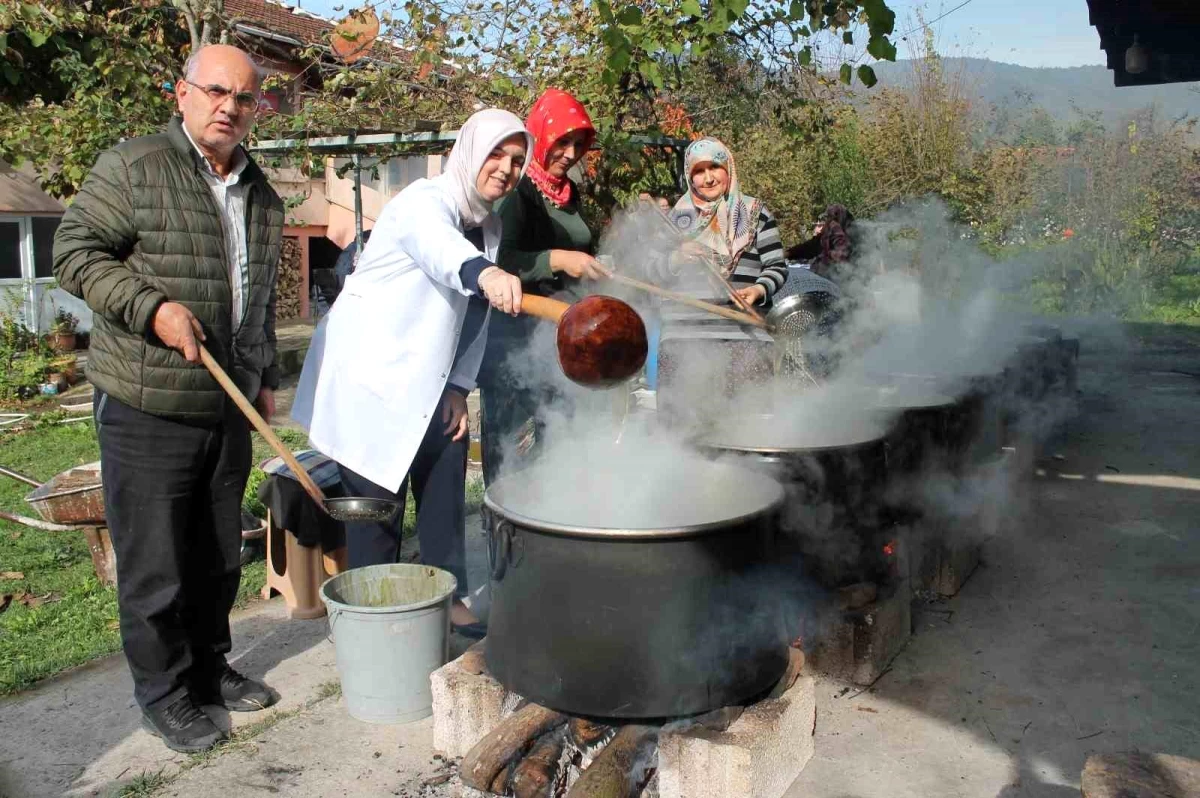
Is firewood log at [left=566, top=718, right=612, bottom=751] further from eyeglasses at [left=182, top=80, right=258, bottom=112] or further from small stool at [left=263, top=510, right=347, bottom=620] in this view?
eyeglasses at [left=182, top=80, right=258, bottom=112]

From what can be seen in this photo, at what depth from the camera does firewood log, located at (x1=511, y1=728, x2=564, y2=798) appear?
255 centimetres

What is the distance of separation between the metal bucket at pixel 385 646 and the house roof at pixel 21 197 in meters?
11.8

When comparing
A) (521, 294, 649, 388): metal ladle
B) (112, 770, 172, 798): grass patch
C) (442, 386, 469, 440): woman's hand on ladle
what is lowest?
(112, 770, 172, 798): grass patch

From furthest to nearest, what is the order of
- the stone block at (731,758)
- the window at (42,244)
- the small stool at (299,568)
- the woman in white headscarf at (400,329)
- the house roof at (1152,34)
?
the window at (42,244) → the house roof at (1152,34) → the small stool at (299,568) → the woman in white headscarf at (400,329) → the stone block at (731,758)

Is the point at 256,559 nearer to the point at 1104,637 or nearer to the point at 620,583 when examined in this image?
the point at 620,583

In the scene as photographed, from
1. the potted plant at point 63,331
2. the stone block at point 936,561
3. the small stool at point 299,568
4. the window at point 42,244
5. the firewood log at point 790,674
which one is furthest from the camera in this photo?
the window at point 42,244

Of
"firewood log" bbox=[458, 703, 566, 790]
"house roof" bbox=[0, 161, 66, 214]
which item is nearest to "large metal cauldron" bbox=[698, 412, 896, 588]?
"firewood log" bbox=[458, 703, 566, 790]

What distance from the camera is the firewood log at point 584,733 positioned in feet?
8.92

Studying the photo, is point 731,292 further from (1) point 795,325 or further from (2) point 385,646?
(2) point 385,646

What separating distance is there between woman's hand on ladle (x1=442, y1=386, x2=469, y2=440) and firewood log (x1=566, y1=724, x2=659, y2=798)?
1.25m

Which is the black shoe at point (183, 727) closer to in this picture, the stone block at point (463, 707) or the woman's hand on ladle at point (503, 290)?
the stone block at point (463, 707)

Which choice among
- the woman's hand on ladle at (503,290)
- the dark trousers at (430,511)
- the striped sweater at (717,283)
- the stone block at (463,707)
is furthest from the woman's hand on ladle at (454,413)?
the striped sweater at (717,283)

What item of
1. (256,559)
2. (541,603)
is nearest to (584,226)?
(541,603)

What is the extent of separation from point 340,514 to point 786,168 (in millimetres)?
9862
